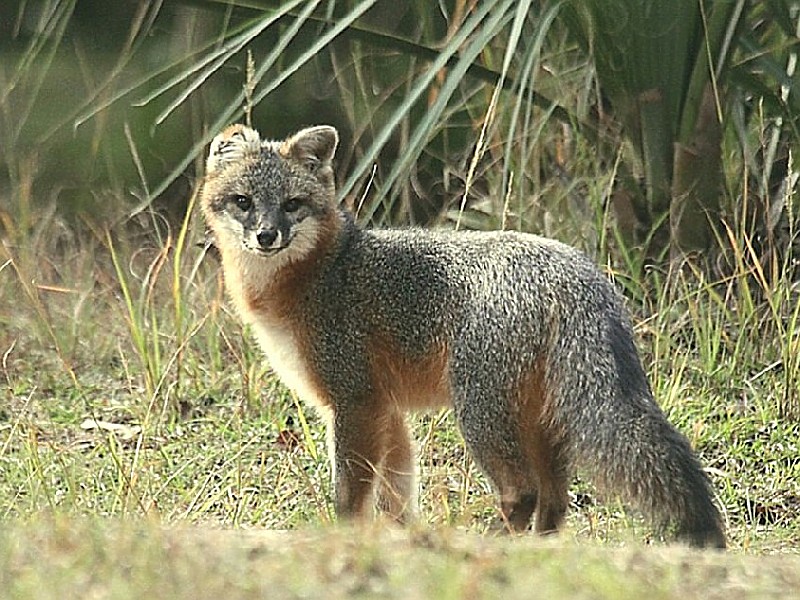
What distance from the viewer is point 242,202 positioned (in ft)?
14.8

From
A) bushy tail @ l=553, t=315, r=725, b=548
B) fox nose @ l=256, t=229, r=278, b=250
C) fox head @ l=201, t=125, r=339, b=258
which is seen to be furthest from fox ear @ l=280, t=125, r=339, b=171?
bushy tail @ l=553, t=315, r=725, b=548

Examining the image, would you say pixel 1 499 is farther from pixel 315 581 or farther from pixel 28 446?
pixel 315 581

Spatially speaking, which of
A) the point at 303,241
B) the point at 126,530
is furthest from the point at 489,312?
the point at 126,530

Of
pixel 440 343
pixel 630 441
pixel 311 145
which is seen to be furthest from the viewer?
pixel 311 145

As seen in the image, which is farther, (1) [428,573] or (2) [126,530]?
(2) [126,530]

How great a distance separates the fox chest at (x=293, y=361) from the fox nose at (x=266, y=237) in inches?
10.0

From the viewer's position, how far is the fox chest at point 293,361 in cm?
431

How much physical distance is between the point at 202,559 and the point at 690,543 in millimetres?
1481

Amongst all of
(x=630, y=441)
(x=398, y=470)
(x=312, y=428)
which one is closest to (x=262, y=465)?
(x=398, y=470)

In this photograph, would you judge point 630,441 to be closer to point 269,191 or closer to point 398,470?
point 398,470

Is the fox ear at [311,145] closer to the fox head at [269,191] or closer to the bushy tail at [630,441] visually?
the fox head at [269,191]

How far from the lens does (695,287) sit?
5898 mm

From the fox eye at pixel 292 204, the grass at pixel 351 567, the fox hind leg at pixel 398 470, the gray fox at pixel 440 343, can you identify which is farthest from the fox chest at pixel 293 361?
the grass at pixel 351 567

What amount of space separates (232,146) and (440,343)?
0.98 m
